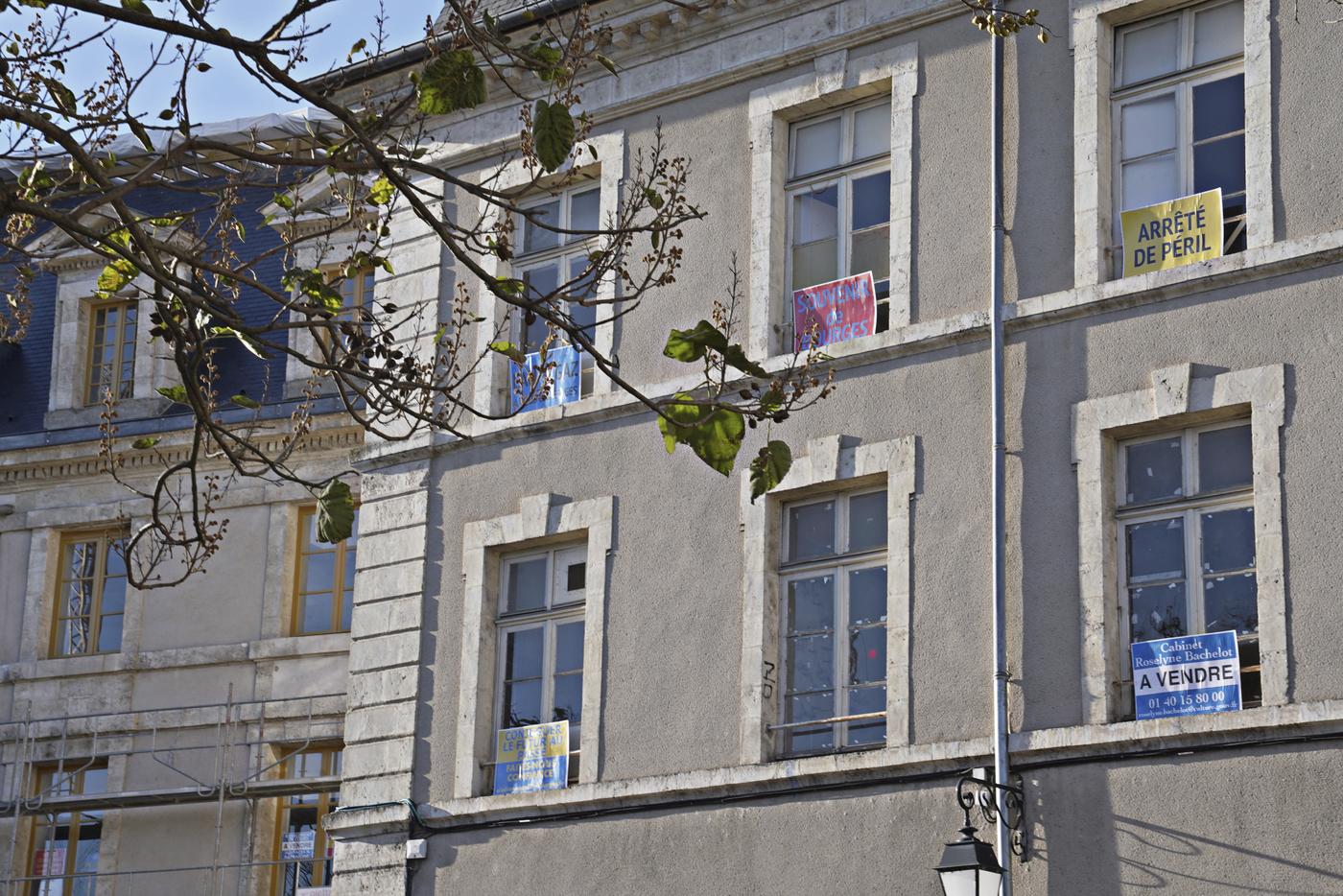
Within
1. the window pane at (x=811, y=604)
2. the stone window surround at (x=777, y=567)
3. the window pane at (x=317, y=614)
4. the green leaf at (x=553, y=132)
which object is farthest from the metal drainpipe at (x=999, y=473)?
the window pane at (x=317, y=614)

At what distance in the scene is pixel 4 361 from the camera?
78.4 feet

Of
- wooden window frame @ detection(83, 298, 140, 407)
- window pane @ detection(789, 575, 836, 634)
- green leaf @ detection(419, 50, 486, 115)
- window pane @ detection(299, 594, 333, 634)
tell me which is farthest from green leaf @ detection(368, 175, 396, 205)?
wooden window frame @ detection(83, 298, 140, 407)

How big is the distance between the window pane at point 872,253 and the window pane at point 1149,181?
159cm

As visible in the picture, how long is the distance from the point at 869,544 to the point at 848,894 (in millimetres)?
2024

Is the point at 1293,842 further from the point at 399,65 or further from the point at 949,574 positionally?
the point at 399,65

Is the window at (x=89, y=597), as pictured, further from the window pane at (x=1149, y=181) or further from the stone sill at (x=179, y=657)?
the window pane at (x=1149, y=181)

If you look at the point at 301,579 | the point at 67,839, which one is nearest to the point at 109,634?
the point at 67,839

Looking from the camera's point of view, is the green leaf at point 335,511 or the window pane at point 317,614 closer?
the green leaf at point 335,511

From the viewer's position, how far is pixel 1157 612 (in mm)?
11922

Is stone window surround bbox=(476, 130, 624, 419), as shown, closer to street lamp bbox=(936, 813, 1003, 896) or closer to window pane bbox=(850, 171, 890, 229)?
window pane bbox=(850, 171, 890, 229)

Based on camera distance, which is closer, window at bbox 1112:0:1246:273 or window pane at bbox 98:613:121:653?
window at bbox 1112:0:1246:273

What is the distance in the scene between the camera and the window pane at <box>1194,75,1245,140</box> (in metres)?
12.4

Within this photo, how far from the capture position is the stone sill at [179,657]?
20.8 metres

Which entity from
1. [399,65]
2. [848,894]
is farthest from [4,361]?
[848,894]
